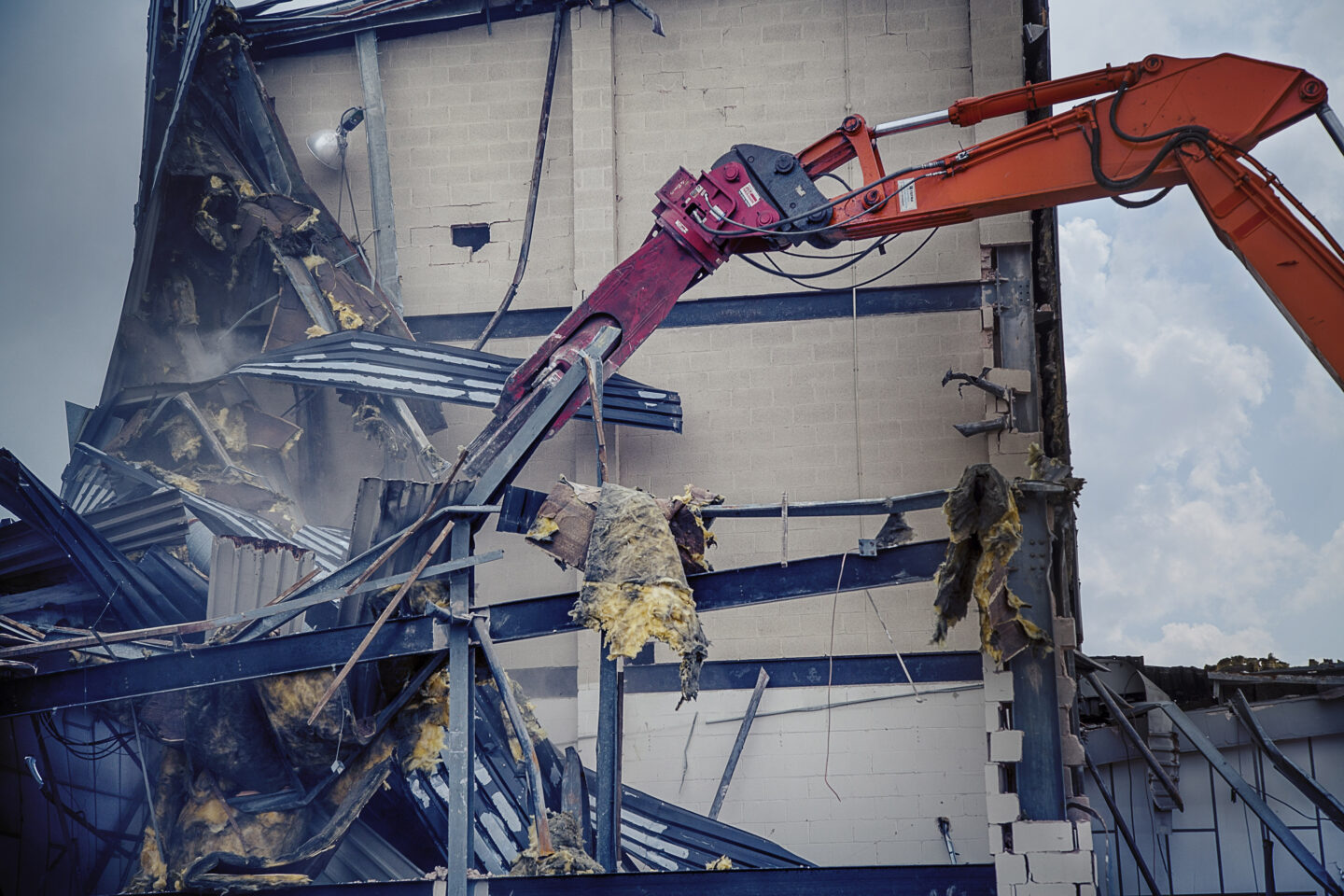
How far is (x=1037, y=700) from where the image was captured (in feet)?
28.3

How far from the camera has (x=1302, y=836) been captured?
12234mm

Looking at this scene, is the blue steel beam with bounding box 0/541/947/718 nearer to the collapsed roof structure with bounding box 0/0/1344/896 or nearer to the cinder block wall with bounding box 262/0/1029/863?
the collapsed roof structure with bounding box 0/0/1344/896

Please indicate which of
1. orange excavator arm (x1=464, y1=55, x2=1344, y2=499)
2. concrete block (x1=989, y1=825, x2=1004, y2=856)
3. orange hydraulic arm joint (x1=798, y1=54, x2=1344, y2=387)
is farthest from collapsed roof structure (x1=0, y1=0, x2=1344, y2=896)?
orange hydraulic arm joint (x1=798, y1=54, x2=1344, y2=387)

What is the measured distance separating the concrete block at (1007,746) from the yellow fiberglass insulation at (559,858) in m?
2.84

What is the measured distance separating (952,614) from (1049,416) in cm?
587

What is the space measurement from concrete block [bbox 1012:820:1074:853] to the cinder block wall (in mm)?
4177

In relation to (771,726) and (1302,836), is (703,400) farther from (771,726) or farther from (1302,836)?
(1302,836)

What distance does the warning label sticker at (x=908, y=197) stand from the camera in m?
9.26

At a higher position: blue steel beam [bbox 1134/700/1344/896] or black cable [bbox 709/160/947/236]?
black cable [bbox 709/160/947/236]

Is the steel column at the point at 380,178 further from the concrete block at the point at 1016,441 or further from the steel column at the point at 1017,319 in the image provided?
the concrete block at the point at 1016,441

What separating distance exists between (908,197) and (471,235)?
661 cm

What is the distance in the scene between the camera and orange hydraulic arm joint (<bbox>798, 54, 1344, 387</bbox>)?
8047mm

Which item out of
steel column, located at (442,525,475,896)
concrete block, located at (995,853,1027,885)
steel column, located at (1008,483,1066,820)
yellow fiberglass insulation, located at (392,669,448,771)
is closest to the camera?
steel column, located at (442,525,475,896)

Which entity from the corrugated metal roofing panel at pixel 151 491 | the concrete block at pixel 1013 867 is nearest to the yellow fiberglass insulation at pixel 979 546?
the concrete block at pixel 1013 867
